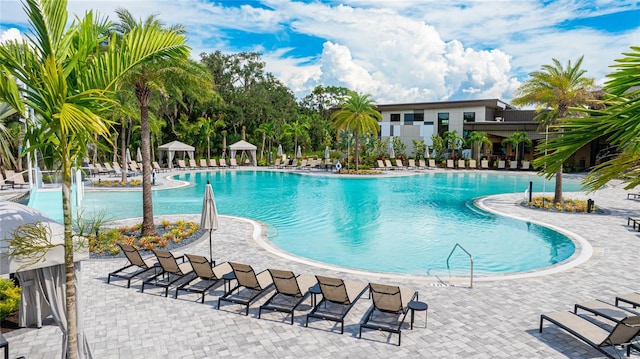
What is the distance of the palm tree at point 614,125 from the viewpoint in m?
3.22

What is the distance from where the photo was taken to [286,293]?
786 cm

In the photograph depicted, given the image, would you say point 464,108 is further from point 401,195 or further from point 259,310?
point 259,310

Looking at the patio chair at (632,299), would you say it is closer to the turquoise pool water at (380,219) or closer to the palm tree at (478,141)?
the turquoise pool water at (380,219)

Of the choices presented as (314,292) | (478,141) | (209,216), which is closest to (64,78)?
(314,292)

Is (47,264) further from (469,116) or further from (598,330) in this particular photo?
(469,116)

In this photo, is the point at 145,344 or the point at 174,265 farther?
the point at 174,265

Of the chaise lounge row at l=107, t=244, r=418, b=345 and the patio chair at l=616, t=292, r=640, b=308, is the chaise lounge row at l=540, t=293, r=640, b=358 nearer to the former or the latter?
the patio chair at l=616, t=292, r=640, b=308

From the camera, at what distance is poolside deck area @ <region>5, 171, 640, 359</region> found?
6266mm

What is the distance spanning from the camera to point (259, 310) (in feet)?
25.0

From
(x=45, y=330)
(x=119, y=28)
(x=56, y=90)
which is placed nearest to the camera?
(x=56, y=90)

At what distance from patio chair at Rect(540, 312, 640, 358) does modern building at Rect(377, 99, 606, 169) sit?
40430mm

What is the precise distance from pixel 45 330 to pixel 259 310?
3638mm

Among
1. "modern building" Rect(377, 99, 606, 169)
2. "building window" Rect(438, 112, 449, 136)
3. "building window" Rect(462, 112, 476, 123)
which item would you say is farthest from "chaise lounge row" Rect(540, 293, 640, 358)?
"building window" Rect(438, 112, 449, 136)

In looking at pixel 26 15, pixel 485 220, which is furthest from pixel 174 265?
pixel 485 220
